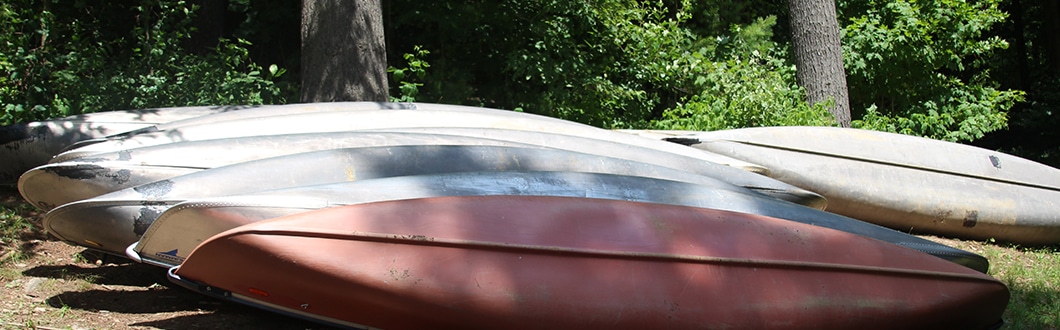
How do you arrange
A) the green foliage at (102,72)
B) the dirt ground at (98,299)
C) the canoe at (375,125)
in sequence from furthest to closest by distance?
1. the green foliage at (102,72)
2. the canoe at (375,125)
3. the dirt ground at (98,299)

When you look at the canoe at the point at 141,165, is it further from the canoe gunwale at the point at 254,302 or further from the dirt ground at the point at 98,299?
the canoe gunwale at the point at 254,302

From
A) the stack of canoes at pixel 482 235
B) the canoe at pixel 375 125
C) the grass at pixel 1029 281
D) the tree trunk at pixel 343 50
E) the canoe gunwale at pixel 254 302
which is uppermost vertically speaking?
the tree trunk at pixel 343 50

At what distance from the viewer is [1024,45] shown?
13906mm

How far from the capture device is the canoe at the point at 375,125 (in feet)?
16.1

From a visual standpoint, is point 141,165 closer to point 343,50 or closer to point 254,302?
point 254,302

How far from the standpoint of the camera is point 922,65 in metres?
9.71

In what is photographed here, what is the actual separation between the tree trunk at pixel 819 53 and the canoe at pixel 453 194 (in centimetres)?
494

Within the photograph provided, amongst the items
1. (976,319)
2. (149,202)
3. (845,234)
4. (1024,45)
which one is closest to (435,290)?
(149,202)

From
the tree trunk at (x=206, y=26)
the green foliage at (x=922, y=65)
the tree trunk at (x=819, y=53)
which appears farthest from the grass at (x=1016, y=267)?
the tree trunk at (x=206, y=26)

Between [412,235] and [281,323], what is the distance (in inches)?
37.6

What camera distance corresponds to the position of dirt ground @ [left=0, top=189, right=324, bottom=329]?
12.0ft

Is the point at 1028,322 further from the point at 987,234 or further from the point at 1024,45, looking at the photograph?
the point at 1024,45

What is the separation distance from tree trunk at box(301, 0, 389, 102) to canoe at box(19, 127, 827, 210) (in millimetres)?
2020

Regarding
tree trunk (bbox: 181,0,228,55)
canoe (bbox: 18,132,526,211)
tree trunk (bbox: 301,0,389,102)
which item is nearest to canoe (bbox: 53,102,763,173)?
canoe (bbox: 18,132,526,211)
